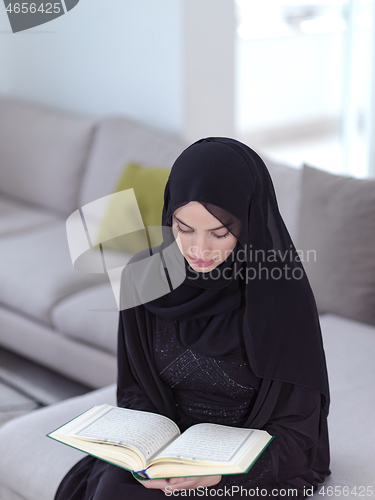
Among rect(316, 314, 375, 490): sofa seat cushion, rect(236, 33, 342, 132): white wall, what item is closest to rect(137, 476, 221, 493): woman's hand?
rect(316, 314, 375, 490): sofa seat cushion

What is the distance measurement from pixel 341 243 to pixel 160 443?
0.96 meters

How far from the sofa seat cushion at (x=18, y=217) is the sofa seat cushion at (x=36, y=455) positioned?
1.35 metres

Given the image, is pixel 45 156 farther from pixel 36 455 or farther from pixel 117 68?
pixel 36 455

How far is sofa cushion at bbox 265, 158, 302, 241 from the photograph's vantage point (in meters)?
1.85

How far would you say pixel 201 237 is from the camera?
920 millimetres

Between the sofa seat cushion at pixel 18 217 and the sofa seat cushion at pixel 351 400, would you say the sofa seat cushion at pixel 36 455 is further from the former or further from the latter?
→ the sofa seat cushion at pixel 18 217

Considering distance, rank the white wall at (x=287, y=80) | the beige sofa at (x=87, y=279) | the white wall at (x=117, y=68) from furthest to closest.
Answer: the white wall at (x=287, y=80) < the white wall at (x=117, y=68) < the beige sofa at (x=87, y=279)

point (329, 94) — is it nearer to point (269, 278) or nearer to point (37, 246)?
point (37, 246)

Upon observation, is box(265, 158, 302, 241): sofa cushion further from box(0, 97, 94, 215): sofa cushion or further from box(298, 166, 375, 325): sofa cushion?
box(0, 97, 94, 215): sofa cushion

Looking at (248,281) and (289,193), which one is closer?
(248,281)

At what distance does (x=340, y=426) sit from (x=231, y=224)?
2.03ft

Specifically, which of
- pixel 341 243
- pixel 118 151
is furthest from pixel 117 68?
pixel 341 243

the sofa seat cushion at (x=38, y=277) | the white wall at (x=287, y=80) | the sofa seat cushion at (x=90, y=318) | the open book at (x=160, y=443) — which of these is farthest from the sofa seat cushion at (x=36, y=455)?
the white wall at (x=287, y=80)

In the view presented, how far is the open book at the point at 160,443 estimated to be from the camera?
0.85m
